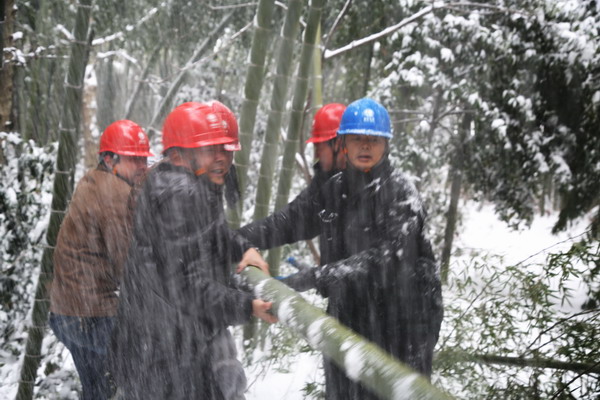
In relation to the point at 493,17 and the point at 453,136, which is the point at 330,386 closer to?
the point at 493,17

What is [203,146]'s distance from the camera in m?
2.20

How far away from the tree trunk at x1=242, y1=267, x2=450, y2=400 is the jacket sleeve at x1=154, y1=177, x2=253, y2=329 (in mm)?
246

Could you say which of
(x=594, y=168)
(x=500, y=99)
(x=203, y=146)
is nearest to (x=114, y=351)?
(x=203, y=146)

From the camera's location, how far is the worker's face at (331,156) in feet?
10.8

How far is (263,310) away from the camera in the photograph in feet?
6.40

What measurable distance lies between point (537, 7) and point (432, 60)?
5.45ft

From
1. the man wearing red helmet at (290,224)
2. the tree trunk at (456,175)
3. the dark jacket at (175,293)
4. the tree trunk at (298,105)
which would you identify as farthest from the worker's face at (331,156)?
the tree trunk at (456,175)

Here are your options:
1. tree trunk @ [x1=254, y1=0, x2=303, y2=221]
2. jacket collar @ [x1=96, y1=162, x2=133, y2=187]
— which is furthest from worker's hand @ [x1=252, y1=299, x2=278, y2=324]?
tree trunk @ [x1=254, y1=0, x2=303, y2=221]

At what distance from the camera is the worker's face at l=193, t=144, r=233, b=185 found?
2213 mm

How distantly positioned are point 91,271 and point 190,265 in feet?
3.42

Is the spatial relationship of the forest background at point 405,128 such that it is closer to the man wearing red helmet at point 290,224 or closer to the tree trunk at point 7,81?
the tree trunk at point 7,81

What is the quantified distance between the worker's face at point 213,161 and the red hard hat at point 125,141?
1.08 m

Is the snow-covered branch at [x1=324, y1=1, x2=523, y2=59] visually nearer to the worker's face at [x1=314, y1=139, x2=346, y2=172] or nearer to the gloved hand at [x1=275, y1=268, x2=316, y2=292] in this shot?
the worker's face at [x1=314, y1=139, x2=346, y2=172]

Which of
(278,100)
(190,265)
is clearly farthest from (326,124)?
(190,265)
